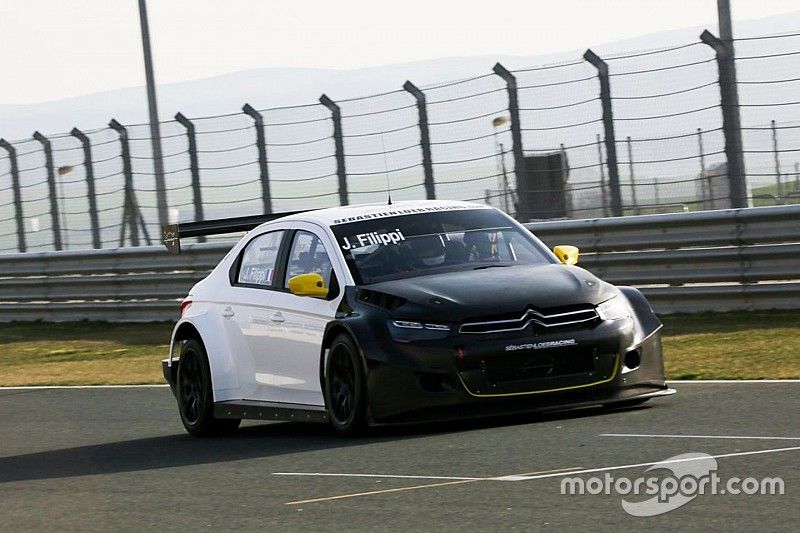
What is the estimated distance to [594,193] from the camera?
1767 centimetres

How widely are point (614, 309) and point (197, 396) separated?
320cm

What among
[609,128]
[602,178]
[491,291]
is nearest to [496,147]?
[602,178]

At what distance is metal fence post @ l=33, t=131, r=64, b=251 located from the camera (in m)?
24.4

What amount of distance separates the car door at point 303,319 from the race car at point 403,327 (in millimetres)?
12

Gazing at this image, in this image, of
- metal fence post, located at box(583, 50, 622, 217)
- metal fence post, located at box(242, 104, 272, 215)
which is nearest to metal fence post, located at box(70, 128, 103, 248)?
metal fence post, located at box(242, 104, 272, 215)

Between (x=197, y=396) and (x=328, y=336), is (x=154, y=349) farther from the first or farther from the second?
(x=328, y=336)

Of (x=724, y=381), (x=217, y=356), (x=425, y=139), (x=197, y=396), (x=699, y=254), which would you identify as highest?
(x=425, y=139)

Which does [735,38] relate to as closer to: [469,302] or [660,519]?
[469,302]

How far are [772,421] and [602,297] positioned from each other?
4.01 feet

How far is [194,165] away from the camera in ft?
72.8

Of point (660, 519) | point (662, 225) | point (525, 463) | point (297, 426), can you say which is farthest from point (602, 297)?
point (662, 225)

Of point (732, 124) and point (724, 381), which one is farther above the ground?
point (732, 124)

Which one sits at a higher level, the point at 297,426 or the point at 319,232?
the point at 319,232

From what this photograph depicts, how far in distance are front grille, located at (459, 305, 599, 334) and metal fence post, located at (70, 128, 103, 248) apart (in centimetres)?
1517
